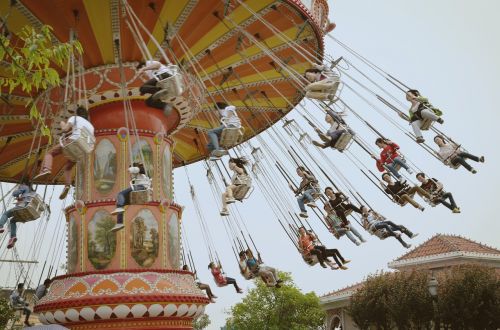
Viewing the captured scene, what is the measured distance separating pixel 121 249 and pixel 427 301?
15184mm

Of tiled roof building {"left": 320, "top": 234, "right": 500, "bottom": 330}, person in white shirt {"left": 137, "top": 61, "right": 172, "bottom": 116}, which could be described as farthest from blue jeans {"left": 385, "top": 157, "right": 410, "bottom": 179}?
tiled roof building {"left": 320, "top": 234, "right": 500, "bottom": 330}

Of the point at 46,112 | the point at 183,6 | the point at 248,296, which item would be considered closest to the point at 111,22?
the point at 183,6

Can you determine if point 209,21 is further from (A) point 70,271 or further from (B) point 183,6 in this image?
(A) point 70,271

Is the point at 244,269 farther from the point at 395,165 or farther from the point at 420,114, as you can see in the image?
the point at 420,114

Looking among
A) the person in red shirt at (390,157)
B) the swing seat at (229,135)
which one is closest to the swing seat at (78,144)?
the swing seat at (229,135)

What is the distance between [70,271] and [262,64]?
666cm

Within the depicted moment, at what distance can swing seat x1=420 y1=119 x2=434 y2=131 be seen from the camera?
10773 millimetres

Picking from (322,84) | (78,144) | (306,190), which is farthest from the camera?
(306,190)

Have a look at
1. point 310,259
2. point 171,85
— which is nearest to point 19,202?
point 171,85

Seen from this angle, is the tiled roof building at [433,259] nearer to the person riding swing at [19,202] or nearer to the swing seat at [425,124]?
the swing seat at [425,124]

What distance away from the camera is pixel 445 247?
3058 centimetres

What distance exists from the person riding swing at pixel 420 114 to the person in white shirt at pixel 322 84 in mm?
1847

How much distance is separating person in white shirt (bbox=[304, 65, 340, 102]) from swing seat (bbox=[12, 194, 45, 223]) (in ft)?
17.1

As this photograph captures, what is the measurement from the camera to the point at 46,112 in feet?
42.0
